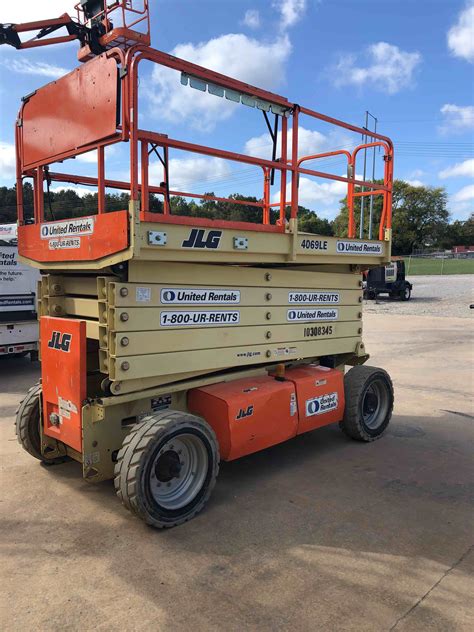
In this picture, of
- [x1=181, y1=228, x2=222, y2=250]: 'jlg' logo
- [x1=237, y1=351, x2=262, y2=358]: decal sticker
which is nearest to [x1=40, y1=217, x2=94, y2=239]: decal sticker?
[x1=181, y1=228, x2=222, y2=250]: 'jlg' logo

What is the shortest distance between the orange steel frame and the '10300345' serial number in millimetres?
1101

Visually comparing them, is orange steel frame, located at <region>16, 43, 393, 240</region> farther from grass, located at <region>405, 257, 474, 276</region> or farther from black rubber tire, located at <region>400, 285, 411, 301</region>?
grass, located at <region>405, 257, 474, 276</region>

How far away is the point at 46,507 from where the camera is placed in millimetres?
4062

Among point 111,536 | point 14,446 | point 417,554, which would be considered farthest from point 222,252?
point 14,446

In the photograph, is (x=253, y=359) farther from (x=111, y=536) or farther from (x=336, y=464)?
(x=111, y=536)

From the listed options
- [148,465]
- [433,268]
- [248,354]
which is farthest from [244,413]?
[433,268]

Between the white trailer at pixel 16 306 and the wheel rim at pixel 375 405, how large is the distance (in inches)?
244

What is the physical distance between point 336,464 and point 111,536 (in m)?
2.42

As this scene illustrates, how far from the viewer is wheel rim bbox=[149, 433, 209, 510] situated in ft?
12.6

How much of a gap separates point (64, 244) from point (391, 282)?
2350cm

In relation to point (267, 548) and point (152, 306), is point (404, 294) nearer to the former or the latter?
point (152, 306)

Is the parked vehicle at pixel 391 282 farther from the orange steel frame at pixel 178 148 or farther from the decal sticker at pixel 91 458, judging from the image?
the decal sticker at pixel 91 458

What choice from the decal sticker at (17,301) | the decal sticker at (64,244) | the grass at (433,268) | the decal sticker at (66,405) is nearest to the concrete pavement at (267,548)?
the decal sticker at (66,405)

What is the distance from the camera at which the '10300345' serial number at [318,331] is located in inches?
211
